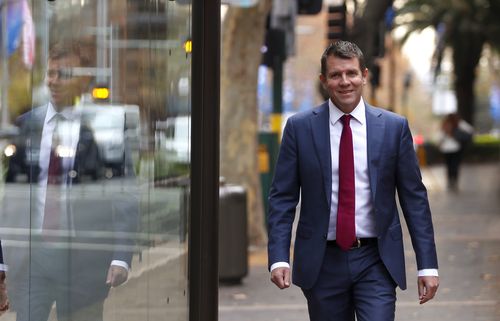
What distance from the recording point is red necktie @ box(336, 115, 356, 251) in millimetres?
4520

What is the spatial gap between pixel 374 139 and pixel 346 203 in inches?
12.3

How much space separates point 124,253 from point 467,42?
1474 inches

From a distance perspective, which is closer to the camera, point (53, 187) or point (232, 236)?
point (53, 187)

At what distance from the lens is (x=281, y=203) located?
4.71 m

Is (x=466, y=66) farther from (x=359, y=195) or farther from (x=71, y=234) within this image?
(x=71, y=234)

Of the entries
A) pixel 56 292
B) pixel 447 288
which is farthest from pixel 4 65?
pixel 447 288

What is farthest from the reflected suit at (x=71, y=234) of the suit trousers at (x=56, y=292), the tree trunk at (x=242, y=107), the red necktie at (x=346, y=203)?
the tree trunk at (x=242, y=107)

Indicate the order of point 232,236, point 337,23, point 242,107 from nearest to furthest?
1. point 232,236
2. point 242,107
3. point 337,23

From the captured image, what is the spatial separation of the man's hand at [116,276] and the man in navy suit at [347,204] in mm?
693

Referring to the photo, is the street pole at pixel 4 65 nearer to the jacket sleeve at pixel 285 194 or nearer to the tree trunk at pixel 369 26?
the jacket sleeve at pixel 285 194

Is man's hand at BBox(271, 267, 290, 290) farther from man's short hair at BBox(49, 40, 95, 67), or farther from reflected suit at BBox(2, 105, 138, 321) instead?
man's short hair at BBox(49, 40, 95, 67)

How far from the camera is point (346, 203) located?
453 centimetres

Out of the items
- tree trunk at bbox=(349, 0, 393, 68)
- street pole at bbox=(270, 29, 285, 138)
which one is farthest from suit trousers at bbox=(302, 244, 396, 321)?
street pole at bbox=(270, 29, 285, 138)

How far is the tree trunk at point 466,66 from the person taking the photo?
40.7 m
